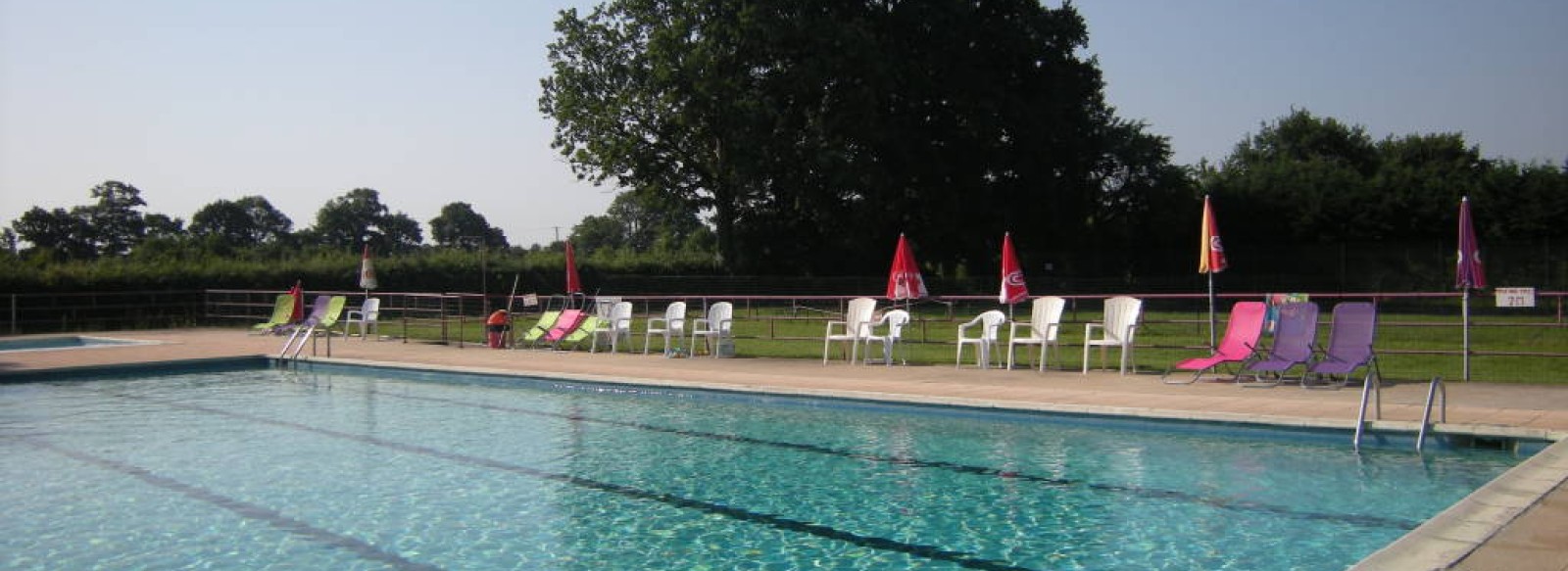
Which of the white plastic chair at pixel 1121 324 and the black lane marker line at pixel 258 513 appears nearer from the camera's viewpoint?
the black lane marker line at pixel 258 513

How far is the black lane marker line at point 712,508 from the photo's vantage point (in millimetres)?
5895

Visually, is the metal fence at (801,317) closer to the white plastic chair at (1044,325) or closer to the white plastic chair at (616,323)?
the white plastic chair at (616,323)

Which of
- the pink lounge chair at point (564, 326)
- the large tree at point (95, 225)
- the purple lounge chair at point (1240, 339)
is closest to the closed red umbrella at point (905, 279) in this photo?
the purple lounge chair at point (1240, 339)

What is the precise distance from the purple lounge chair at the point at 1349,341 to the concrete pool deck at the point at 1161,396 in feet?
0.90

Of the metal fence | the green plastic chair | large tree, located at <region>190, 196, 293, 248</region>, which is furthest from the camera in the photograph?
large tree, located at <region>190, 196, 293, 248</region>

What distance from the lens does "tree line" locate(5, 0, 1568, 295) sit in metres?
33.8

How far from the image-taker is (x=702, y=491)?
300 inches

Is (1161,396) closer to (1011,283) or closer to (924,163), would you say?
(1011,283)

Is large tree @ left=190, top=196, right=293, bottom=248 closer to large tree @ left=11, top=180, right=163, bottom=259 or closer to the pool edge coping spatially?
large tree @ left=11, top=180, right=163, bottom=259

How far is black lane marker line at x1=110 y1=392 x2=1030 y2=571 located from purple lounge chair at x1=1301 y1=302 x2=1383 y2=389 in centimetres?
620

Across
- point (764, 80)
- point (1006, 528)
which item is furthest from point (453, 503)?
point (764, 80)

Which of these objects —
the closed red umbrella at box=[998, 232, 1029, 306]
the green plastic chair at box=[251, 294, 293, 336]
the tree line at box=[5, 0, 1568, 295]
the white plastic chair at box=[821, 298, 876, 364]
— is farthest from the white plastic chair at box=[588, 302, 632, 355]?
the tree line at box=[5, 0, 1568, 295]

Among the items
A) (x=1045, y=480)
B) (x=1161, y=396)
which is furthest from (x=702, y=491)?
(x=1161, y=396)

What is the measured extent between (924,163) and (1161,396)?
27.1m
